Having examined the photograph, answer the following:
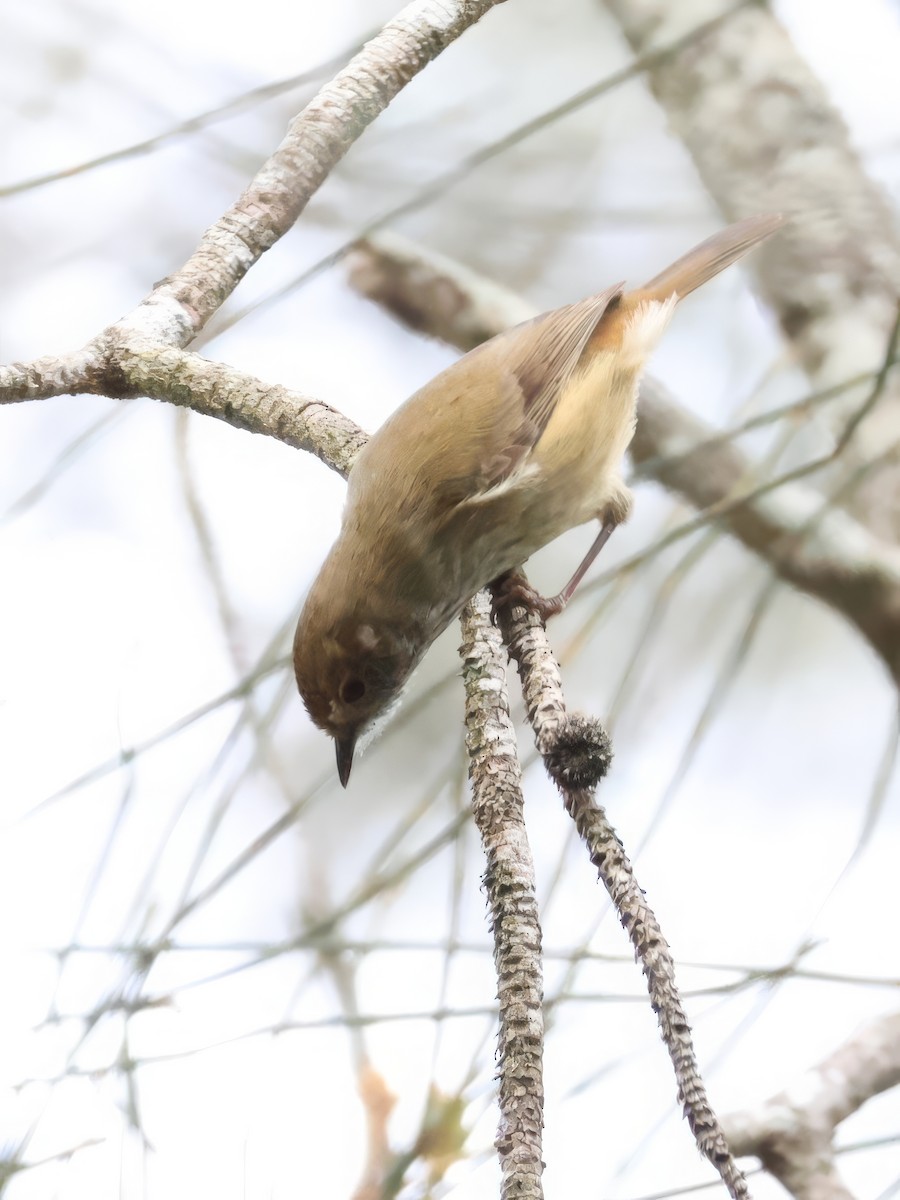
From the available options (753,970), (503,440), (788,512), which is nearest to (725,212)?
(788,512)

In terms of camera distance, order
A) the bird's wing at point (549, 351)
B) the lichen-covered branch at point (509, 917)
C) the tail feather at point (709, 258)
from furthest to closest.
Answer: the tail feather at point (709, 258), the bird's wing at point (549, 351), the lichen-covered branch at point (509, 917)

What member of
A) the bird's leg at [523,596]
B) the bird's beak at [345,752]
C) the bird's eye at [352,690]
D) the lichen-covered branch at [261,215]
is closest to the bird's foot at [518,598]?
the bird's leg at [523,596]

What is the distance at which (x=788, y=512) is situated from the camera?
3.49 metres

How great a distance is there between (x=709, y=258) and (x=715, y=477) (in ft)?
2.41

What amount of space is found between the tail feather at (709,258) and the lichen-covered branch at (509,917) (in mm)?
1568

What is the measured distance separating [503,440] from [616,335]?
68 cm

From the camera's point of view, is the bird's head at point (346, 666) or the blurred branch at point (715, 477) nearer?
the bird's head at point (346, 666)

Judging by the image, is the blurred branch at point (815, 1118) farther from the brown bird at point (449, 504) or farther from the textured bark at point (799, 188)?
the textured bark at point (799, 188)

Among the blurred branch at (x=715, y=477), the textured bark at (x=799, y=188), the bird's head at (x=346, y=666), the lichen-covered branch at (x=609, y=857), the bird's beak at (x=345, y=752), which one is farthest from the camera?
the textured bark at (x=799, y=188)

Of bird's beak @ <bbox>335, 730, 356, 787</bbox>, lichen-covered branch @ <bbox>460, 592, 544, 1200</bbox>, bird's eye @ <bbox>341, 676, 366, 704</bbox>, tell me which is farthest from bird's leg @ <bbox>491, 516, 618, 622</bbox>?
bird's beak @ <bbox>335, 730, 356, 787</bbox>

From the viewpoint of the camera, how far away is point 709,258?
3.13 meters

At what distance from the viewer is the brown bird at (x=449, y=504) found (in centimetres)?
227

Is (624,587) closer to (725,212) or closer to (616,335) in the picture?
(616,335)

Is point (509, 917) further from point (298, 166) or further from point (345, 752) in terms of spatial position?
point (298, 166)
